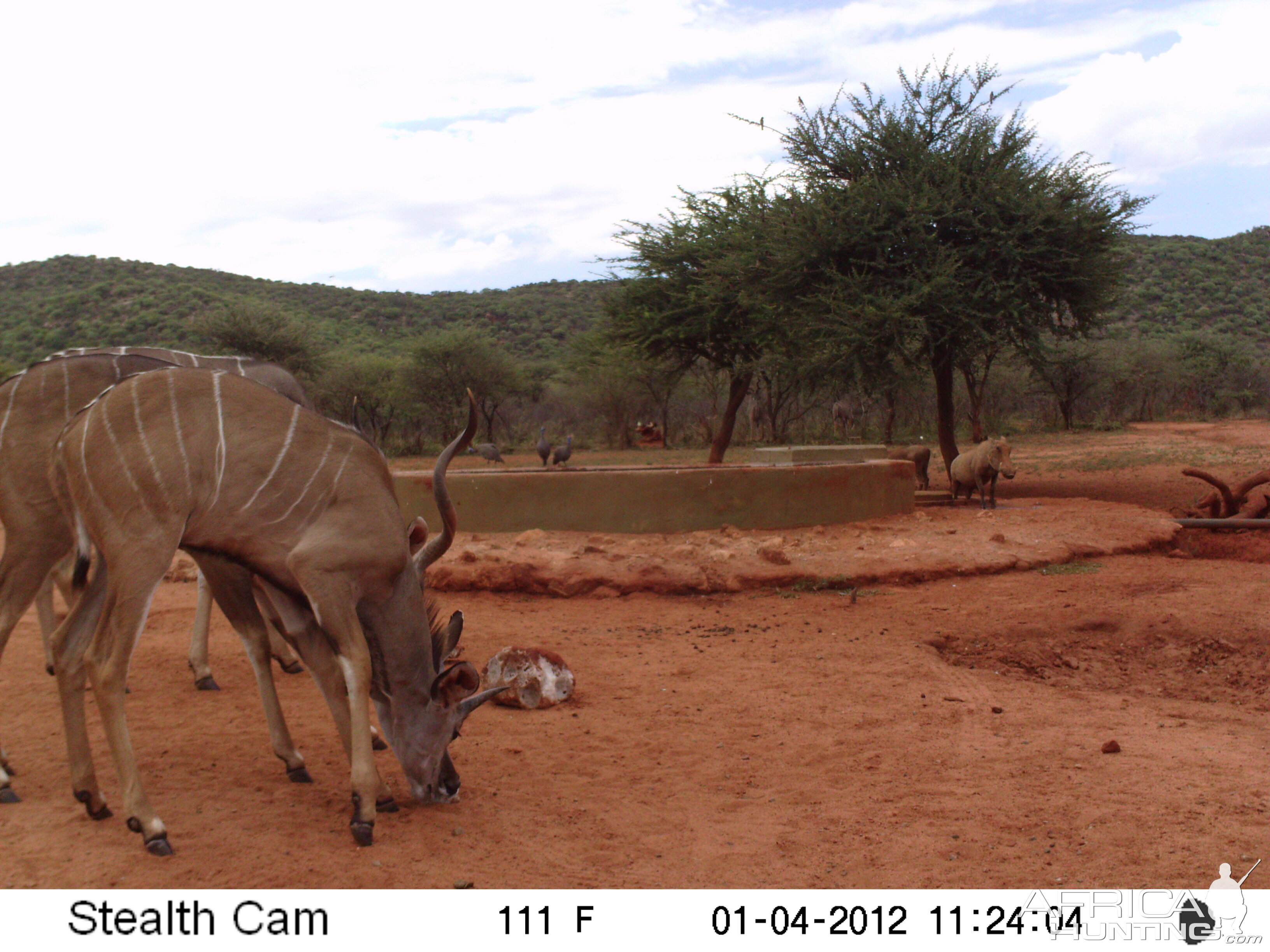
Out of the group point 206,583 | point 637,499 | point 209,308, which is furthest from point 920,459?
point 209,308

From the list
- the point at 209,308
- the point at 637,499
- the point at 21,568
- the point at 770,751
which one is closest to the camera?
the point at 21,568

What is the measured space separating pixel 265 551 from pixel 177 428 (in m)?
0.57

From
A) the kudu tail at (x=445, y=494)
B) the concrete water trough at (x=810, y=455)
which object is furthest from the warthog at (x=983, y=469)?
the kudu tail at (x=445, y=494)

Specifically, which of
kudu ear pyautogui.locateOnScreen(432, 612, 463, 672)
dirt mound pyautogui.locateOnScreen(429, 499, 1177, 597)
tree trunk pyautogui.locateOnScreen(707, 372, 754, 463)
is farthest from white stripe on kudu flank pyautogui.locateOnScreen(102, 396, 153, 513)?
tree trunk pyautogui.locateOnScreen(707, 372, 754, 463)

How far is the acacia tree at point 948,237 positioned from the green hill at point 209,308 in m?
21.9

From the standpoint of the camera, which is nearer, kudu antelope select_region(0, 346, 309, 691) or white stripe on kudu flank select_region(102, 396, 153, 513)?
white stripe on kudu flank select_region(102, 396, 153, 513)

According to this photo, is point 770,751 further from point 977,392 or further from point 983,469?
point 977,392

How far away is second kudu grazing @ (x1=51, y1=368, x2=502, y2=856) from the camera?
11.5ft

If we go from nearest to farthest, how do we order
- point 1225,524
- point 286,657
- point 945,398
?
1. point 286,657
2. point 1225,524
3. point 945,398

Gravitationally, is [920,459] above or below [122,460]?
below

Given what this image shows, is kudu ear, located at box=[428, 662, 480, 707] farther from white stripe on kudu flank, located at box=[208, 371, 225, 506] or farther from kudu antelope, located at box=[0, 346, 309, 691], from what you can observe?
kudu antelope, located at box=[0, 346, 309, 691]

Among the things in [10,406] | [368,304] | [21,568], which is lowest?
[21,568]

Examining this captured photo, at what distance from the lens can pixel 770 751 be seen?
4953 mm

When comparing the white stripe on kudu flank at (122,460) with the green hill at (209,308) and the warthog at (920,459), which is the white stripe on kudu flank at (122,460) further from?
the green hill at (209,308)
